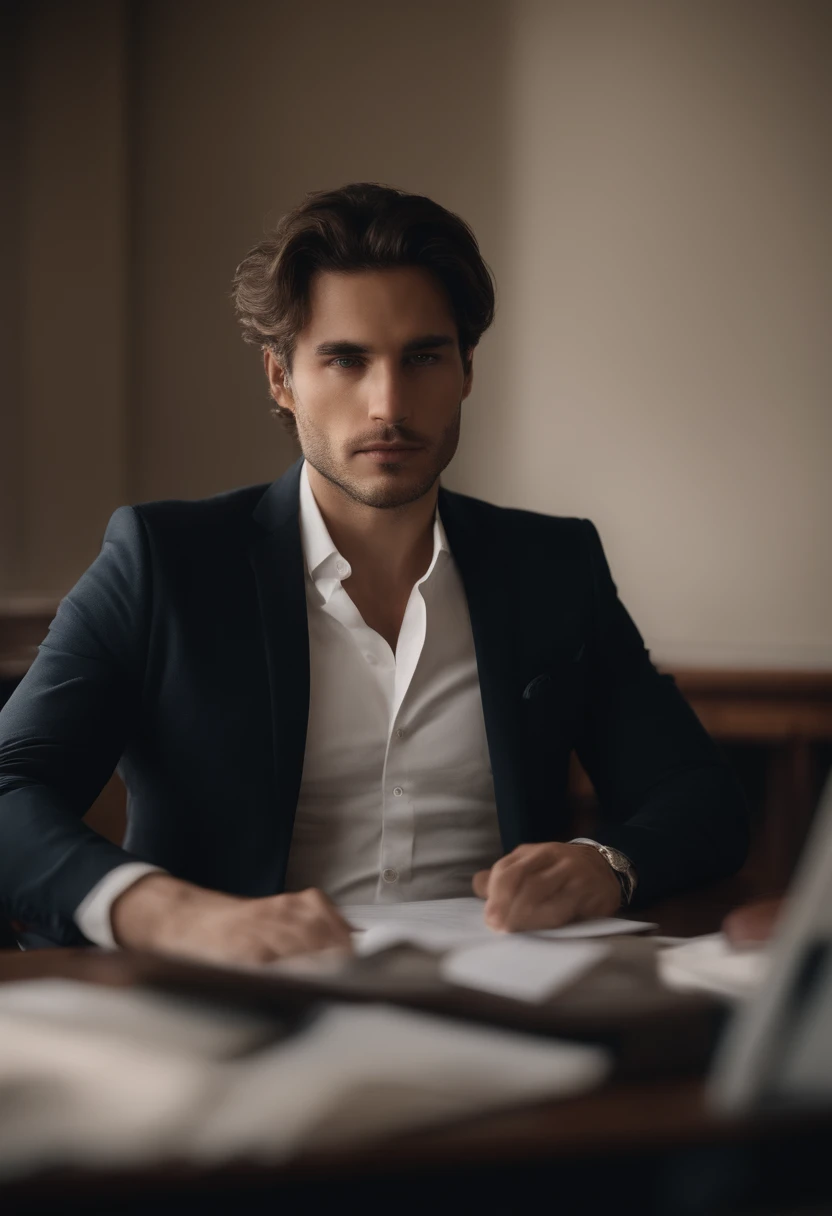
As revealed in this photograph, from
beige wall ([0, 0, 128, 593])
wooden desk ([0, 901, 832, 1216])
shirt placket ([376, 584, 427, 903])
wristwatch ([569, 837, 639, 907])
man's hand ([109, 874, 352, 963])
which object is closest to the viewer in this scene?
wooden desk ([0, 901, 832, 1216])

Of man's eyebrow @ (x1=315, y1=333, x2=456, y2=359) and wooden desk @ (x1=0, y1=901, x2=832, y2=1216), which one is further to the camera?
man's eyebrow @ (x1=315, y1=333, x2=456, y2=359)

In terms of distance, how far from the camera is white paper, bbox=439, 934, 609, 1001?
0.77 metres

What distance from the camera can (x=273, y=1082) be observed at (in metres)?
0.58

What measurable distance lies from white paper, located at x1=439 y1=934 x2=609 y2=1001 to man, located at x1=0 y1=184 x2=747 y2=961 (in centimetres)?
31

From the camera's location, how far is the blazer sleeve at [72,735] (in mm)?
1082

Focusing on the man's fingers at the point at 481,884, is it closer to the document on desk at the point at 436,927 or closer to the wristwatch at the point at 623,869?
the document on desk at the point at 436,927

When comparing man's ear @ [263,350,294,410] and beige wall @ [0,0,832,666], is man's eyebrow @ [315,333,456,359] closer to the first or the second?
man's ear @ [263,350,294,410]

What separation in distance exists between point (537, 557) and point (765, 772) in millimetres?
1607

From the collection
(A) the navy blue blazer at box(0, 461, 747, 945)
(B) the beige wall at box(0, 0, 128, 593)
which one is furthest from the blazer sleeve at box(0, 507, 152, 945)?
(B) the beige wall at box(0, 0, 128, 593)

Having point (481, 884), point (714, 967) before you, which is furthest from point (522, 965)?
point (481, 884)

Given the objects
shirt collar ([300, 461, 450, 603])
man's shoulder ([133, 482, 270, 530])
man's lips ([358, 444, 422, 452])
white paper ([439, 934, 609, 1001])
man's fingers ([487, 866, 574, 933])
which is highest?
man's lips ([358, 444, 422, 452])

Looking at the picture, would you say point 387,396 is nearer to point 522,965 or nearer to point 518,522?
point 518,522

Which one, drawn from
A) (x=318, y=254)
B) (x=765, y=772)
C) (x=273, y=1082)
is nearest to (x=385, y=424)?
(x=318, y=254)

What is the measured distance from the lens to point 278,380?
5.77 ft
